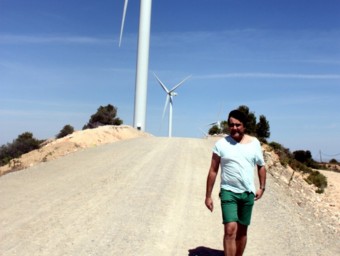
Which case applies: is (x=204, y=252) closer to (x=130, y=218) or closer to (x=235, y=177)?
(x=235, y=177)

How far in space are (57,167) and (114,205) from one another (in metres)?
7.65

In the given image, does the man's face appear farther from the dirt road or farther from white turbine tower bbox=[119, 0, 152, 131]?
white turbine tower bbox=[119, 0, 152, 131]

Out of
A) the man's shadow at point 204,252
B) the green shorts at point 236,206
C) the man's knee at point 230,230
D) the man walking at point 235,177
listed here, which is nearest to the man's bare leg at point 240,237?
the man walking at point 235,177

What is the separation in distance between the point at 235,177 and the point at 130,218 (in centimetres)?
392

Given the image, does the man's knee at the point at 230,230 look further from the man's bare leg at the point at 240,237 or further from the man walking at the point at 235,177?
the man's bare leg at the point at 240,237

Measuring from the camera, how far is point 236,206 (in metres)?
5.85

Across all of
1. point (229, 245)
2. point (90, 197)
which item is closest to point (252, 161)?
point (229, 245)

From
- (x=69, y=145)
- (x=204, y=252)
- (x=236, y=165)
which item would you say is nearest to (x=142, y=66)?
(x=69, y=145)

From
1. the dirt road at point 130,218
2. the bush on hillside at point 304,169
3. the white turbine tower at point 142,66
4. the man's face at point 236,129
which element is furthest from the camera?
the white turbine tower at point 142,66

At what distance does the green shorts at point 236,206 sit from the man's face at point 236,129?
73 centimetres

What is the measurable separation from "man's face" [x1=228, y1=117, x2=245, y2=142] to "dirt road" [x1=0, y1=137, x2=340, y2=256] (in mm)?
2207

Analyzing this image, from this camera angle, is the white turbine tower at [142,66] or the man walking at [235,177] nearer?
the man walking at [235,177]

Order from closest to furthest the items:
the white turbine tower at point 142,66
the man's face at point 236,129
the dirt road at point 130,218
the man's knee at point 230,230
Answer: the man's knee at point 230,230
the man's face at point 236,129
the dirt road at point 130,218
the white turbine tower at point 142,66

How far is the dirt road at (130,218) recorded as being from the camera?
292 inches
